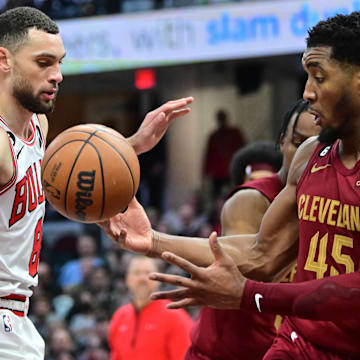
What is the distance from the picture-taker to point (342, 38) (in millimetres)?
3338

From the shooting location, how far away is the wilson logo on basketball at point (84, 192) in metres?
3.58

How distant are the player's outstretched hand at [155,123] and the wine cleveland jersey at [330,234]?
888 mm

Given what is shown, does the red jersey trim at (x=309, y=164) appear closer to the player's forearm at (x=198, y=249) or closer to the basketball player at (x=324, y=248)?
the basketball player at (x=324, y=248)

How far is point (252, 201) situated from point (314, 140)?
0.76m

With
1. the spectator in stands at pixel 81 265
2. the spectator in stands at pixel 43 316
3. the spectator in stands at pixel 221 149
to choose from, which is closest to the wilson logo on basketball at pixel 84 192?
the spectator in stands at pixel 43 316

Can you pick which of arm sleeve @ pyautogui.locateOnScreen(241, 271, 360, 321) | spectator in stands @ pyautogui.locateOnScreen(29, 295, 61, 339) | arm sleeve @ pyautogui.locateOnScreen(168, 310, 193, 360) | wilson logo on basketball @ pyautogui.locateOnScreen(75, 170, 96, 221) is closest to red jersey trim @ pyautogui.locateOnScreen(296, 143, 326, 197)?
arm sleeve @ pyautogui.locateOnScreen(241, 271, 360, 321)

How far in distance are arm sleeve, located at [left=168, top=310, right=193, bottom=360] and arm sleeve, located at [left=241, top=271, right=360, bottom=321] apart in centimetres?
357

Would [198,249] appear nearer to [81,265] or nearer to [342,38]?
[342,38]

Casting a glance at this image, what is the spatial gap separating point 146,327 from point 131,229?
327 cm

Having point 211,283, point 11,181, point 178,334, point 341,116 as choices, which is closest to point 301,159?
point 341,116

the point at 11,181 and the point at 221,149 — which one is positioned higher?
the point at 11,181

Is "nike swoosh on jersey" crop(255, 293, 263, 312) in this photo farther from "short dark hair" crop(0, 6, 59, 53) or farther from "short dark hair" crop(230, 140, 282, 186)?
"short dark hair" crop(230, 140, 282, 186)

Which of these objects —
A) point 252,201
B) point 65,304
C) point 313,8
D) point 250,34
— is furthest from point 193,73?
point 252,201

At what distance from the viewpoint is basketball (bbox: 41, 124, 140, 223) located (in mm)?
3594
